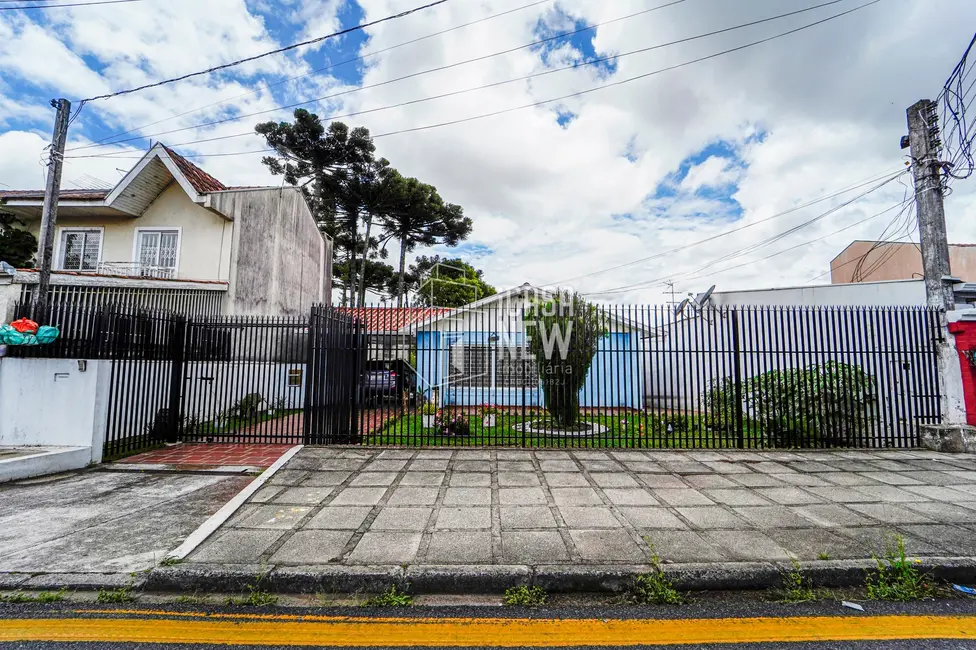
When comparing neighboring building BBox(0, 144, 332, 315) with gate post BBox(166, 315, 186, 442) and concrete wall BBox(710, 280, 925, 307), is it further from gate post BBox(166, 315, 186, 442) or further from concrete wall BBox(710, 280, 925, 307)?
concrete wall BBox(710, 280, 925, 307)

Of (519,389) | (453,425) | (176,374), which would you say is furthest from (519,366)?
(176,374)

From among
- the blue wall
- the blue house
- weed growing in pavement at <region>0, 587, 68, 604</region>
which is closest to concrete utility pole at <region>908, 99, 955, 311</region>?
the blue house

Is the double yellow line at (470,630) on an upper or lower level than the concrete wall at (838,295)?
lower

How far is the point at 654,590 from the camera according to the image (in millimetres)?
2744

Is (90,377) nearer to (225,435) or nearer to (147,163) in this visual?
(225,435)

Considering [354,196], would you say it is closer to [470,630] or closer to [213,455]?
[213,455]

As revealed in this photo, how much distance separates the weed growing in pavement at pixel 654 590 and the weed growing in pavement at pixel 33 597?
146 inches

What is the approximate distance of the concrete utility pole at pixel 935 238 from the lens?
6887 millimetres

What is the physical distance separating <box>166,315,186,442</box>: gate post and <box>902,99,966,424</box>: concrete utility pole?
41.7ft

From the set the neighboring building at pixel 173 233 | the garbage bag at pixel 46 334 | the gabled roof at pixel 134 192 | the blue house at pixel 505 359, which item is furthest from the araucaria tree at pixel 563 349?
the gabled roof at pixel 134 192

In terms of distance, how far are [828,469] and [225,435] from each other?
9006 millimetres

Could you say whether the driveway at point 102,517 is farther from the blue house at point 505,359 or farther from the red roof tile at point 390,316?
the blue house at point 505,359

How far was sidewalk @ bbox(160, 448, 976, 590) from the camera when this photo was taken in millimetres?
2963

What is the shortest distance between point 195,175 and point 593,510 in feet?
47.0
